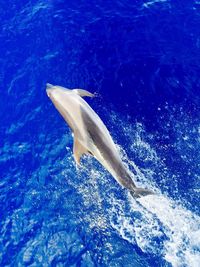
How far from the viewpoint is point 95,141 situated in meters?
9.77

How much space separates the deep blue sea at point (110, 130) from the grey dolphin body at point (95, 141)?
3579 mm

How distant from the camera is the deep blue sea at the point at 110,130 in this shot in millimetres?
12797

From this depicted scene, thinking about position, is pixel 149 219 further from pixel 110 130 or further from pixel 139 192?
pixel 139 192

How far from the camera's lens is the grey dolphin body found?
9703 mm

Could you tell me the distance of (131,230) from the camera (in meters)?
12.8

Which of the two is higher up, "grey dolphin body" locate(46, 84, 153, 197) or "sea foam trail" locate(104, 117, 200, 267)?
"grey dolphin body" locate(46, 84, 153, 197)

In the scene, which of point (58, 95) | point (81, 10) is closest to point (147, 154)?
point (58, 95)

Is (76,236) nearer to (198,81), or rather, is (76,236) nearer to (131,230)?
(131,230)

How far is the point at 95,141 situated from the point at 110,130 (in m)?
4.91

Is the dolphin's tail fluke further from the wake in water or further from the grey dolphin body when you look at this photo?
the wake in water

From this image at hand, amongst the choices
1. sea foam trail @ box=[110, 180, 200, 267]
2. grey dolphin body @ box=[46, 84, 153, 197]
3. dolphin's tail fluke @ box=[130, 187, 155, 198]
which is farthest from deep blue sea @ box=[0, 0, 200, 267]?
grey dolphin body @ box=[46, 84, 153, 197]

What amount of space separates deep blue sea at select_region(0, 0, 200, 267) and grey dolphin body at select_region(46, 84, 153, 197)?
141 inches

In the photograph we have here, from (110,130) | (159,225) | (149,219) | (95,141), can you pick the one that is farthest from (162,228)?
(95,141)

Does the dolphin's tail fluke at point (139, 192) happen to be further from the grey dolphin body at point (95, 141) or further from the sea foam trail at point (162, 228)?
the sea foam trail at point (162, 228)
